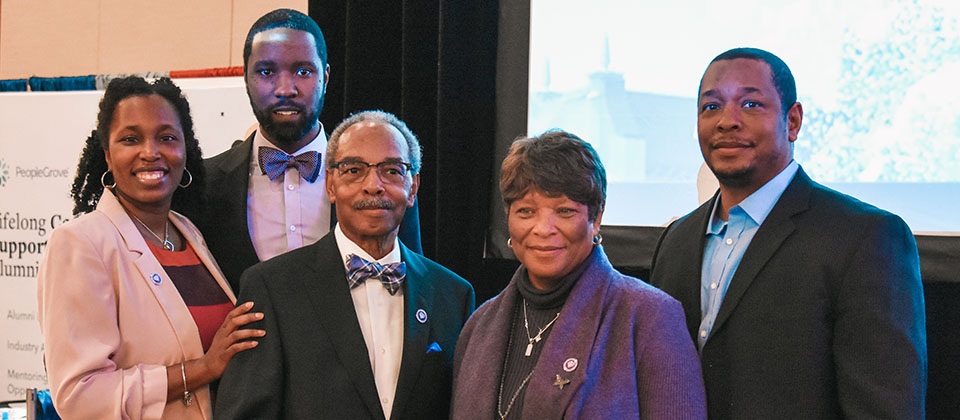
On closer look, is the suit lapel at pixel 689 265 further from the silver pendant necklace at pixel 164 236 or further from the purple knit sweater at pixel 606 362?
the silver pendant necklace at pixel 164 236

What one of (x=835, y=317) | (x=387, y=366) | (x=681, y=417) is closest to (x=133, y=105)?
(x=387, y=366)

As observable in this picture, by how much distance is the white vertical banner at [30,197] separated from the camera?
475 centimetres

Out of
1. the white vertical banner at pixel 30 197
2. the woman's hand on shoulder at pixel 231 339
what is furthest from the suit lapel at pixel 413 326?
the white vertical banner at pixel 30 197

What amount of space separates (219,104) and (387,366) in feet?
8.18

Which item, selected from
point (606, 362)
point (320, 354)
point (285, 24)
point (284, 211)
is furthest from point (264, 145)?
point (606, 362)

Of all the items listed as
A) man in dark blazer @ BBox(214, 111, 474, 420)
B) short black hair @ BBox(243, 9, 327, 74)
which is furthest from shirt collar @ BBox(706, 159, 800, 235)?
short black hair @ BBox(243, 9, 327, 74)

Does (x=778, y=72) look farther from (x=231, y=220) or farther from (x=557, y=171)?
(x=231, y=220)

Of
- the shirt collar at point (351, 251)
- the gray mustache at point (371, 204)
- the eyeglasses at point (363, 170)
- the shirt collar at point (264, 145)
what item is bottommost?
the shirt collar at point (351, 251)

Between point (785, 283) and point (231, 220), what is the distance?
1.75m

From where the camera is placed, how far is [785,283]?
2.19 meters

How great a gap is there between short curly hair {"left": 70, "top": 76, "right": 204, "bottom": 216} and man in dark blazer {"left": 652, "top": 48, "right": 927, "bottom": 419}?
155 centimetres

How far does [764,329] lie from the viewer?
2.19 metres

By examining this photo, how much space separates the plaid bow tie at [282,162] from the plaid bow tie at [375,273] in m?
0.66

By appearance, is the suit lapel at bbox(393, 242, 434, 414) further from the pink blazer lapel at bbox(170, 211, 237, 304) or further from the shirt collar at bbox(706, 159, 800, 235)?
the shirt collar at bbox(706, 159, 800, 235)
